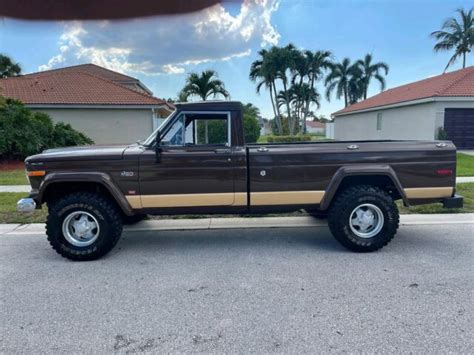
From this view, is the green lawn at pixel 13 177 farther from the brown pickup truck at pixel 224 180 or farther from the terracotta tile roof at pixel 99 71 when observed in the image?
the terracotta tile roof at pixel 99 71

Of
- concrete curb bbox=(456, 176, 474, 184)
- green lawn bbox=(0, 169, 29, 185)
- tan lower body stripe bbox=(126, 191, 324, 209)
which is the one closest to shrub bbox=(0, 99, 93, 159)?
A: green lawn bbox=(0, 169, 29, 185)

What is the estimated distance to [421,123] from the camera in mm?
19500

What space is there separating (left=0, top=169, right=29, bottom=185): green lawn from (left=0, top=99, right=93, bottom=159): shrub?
1390 mm

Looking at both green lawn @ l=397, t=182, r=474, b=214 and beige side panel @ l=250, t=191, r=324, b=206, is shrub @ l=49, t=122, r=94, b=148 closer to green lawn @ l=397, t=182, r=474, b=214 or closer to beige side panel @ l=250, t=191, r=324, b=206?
beige side panel @ l=250, t=191, r=324, b=206

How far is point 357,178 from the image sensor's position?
4.64m

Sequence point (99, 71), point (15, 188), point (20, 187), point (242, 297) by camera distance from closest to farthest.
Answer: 1. point (242, 297)
2. point (15, 188)
3. point (20, 187)
4. point (99, 71)

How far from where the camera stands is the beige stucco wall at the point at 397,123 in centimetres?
1880

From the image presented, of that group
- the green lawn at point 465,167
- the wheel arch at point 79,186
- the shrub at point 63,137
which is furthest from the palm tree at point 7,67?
the green lawn at point 465,167

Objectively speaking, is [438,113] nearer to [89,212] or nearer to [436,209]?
[436,209]

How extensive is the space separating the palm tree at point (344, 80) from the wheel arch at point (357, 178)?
1524 inches

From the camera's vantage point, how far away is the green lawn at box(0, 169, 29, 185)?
9.48 meters

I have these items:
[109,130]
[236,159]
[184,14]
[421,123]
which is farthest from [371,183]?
[421,123]

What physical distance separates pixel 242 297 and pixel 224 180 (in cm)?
161

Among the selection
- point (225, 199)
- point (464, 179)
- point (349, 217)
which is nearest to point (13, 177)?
point (225, 199)
